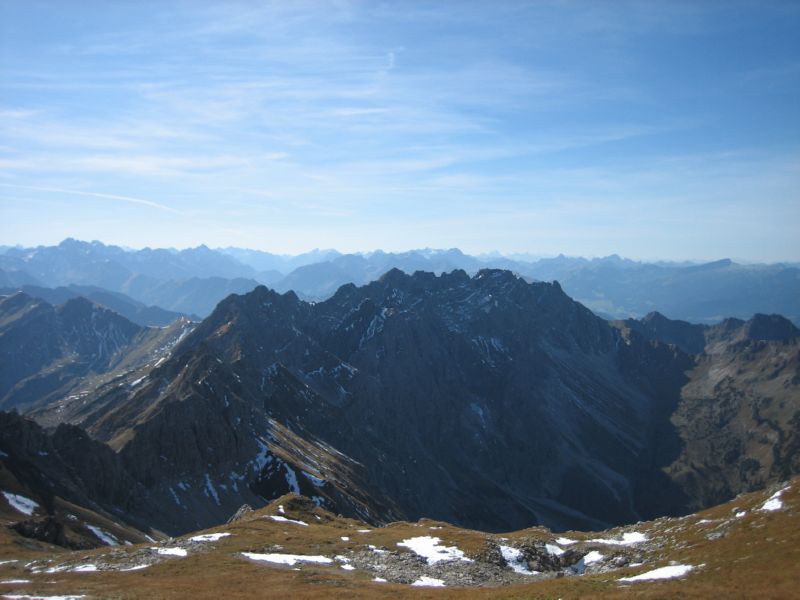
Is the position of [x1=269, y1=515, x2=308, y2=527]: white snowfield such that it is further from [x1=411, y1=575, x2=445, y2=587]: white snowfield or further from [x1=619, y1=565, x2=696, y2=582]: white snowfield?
[x1=619, y1=565, x2=696, y2=582]: white snowfield

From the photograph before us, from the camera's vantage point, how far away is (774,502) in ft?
206

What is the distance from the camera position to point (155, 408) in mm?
188625

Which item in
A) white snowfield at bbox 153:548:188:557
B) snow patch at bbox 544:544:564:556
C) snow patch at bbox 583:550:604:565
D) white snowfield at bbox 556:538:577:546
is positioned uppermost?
white snowfield at bbox 153:548:188:557

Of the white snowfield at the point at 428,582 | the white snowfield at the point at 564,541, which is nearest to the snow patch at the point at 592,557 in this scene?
the white snowfield at the point at 564,541

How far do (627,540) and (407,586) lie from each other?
3509 cm

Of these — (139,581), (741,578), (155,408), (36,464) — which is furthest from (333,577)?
(155,408)

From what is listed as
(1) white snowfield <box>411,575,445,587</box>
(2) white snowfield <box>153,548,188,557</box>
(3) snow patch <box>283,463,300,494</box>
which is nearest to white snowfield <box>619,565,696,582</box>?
(1) white snowfield <box>411,575,445,587</box>

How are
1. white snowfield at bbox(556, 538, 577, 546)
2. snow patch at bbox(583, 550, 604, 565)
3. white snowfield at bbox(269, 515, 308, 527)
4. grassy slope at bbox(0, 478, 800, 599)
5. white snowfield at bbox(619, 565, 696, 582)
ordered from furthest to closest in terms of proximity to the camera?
white snowfield at bbox(269, 515, 308, 527) < white snowfield at bbox(556, 538, 577, 546) < snow patch at bbox(583, 550, 604, 565) < white snowfield at bbox(619, 565, 696, 582) < grassy slope at bbox(0, 478, 800, 599)

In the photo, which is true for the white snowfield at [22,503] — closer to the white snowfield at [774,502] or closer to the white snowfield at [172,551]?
the white snowfield at [172,551]

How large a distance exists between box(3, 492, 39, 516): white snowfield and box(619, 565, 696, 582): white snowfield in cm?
→ 9178

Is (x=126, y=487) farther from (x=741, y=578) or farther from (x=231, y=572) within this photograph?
(x=741, y=578)

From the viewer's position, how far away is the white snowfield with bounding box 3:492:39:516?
3600 inches

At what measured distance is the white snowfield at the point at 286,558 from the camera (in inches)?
2539

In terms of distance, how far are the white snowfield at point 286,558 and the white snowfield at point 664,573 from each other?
3454 cm
